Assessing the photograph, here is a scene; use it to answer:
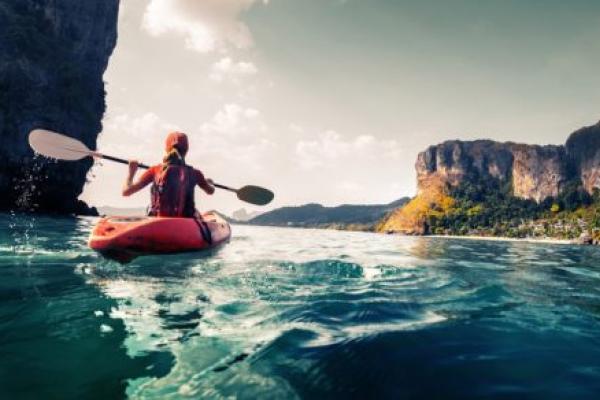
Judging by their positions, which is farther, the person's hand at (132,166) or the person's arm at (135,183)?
the person's hand at (132,166)

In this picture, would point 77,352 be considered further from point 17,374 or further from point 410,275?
point 410,275

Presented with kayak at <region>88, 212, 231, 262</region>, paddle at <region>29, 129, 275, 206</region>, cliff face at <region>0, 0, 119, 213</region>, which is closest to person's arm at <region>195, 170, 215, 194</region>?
kayak at <region>88, 212, 231, 262</region>

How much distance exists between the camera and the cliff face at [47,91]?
43719 millimetres

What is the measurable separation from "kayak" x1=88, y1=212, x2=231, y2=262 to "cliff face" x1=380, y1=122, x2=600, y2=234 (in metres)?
161

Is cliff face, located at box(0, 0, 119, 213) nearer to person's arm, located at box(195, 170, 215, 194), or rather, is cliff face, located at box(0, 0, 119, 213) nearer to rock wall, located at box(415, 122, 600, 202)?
person's arm, located at box(195, 170, 215, 194)

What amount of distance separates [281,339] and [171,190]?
19.8 feet

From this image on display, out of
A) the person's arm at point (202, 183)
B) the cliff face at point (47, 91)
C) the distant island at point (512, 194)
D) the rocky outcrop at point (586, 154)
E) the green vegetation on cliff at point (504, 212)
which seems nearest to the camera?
the person's arm at point (202, 183)

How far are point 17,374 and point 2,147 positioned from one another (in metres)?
49.8

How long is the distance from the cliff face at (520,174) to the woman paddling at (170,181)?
161 m

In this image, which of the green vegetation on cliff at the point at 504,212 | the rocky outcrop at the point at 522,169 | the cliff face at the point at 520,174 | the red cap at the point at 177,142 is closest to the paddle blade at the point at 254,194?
the red cap at the point at 177,142

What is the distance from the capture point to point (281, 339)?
3895 mm

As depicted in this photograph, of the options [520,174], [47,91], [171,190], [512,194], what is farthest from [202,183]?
[520,174]

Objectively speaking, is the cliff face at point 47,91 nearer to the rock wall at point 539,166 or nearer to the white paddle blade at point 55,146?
the white paddle blade at point 55,146

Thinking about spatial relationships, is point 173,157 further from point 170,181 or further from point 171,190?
point 171,190
